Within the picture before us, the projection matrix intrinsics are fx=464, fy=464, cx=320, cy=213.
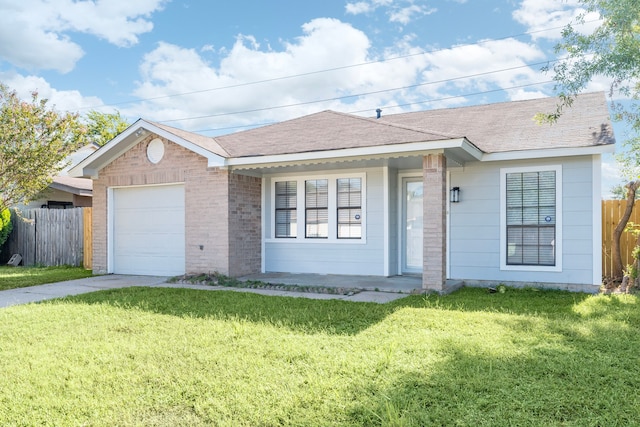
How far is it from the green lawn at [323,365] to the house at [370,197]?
233cm

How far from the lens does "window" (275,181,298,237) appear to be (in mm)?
11492

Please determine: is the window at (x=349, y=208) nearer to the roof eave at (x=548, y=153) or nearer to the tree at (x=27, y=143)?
the roof eave at (x=548, y=153)

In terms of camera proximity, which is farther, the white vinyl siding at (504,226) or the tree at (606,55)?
the tree at (606,55)

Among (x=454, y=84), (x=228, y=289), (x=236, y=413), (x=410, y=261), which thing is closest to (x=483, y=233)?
(x=410, y=261)

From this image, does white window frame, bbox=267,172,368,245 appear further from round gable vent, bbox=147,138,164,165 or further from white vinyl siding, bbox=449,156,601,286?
round gable vent, bbox=147,138,164,165

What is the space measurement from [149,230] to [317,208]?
446 cm

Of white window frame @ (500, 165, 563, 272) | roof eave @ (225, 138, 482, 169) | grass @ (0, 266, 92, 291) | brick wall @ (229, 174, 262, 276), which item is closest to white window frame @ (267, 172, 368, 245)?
brick wall @ (229, 174, 262, 276)

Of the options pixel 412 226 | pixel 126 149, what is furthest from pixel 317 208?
pixel 126 149

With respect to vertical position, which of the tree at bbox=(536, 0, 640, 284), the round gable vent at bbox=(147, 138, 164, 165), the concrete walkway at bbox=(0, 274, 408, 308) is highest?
the tree at bbox=(536, 0, 640, 284)

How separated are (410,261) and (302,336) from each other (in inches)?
234

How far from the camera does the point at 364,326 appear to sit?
19.6ft

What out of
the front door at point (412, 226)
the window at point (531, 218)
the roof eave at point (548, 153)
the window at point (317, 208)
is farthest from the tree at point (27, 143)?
the window at point (531, 218)

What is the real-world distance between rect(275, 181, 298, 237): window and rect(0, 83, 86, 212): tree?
17.7 ft

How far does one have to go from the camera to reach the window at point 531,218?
9.22 m
